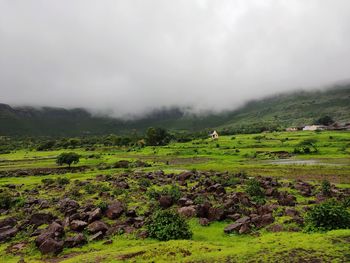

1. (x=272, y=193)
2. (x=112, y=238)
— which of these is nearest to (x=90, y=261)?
(x=112, y=238)

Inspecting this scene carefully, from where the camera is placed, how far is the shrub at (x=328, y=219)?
21.0 meters

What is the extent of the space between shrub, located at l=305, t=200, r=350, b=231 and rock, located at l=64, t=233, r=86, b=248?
1595cm

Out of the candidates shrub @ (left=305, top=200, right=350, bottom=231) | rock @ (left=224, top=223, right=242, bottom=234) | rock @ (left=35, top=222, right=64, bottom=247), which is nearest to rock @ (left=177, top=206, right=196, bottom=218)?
rock @ (left=224, top=223, right=242, bottom=234)

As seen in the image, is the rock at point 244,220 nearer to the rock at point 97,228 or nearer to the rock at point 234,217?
the rock at point 234,217

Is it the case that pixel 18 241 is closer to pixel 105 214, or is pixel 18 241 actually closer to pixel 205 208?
pixel 105 214

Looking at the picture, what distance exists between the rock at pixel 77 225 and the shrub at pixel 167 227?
6036 mm

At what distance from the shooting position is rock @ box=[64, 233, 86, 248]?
914 inches

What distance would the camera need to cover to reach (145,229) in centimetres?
2528

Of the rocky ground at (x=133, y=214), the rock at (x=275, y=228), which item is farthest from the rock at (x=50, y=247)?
the rock at (x=275, y=228)

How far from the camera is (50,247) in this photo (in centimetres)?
2236

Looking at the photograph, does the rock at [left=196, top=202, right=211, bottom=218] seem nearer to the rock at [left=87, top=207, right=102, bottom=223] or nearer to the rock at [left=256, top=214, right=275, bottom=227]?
the rock at [left=256, top=214, right=275, bottom=227]

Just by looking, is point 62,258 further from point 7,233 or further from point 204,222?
point 204,222

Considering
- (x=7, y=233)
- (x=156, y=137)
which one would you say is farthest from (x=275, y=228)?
(x=156, y=137)

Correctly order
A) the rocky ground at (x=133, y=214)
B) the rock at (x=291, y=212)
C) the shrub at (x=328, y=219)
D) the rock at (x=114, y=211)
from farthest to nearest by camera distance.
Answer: the rock at (x=114, y=211)
the rock at (x=291, y=212)
the rocky ground at (x=133, y=214)
the shrub at (x=328, y=219)
